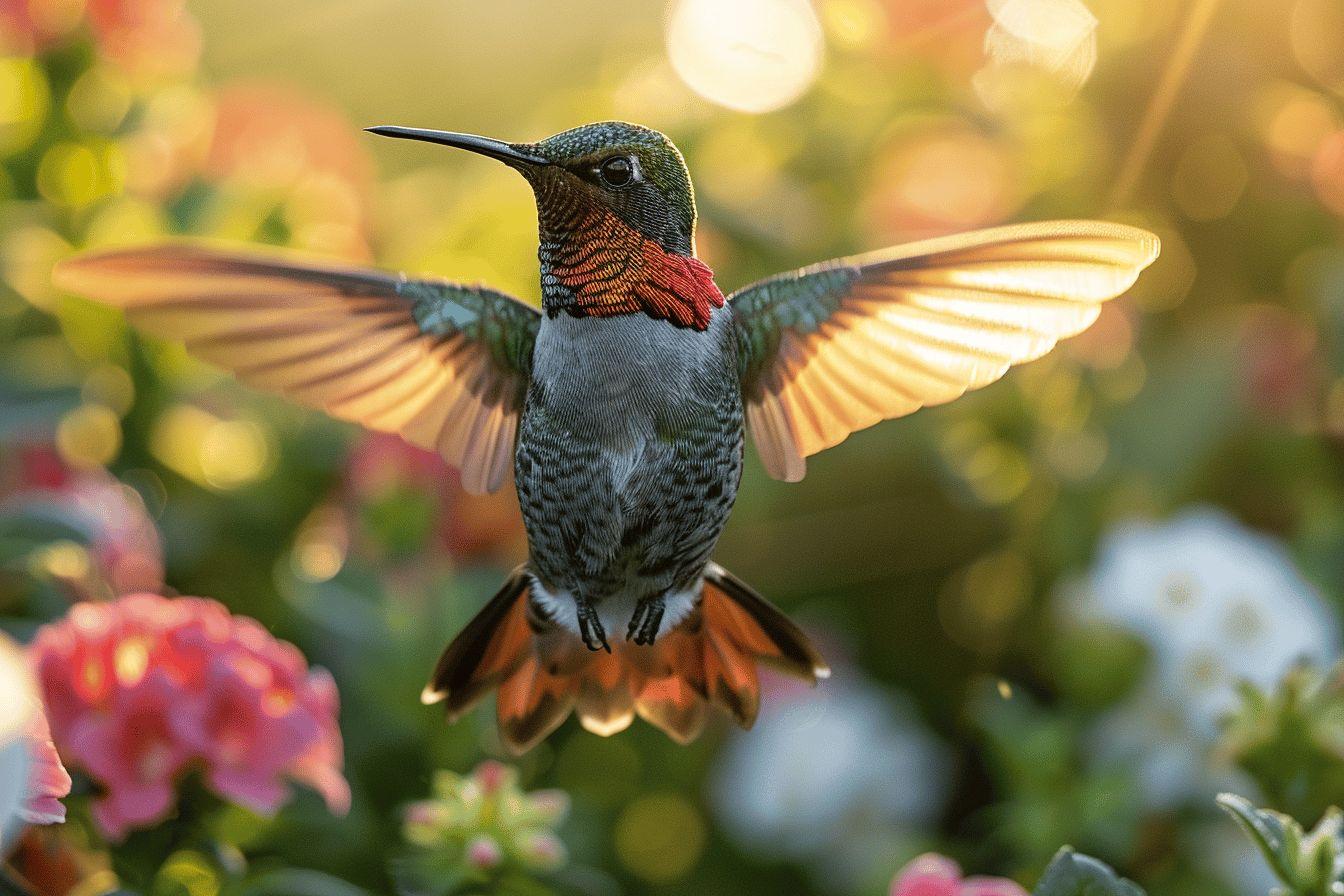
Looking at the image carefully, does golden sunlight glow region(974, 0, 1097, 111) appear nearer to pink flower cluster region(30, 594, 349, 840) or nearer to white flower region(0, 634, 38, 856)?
pink flower cluster region(30, 594, 349, 840)

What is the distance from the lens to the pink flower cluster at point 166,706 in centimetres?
88

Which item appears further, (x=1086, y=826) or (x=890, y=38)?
(x=890, y=38)

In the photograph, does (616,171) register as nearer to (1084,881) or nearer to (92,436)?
(1084,881)

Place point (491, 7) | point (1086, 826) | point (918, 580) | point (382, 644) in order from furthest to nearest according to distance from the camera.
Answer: point (491, 7)
point (918, 580)
point (382, 644)
point (1086, 826)

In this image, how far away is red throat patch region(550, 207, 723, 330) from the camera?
26.6 inches

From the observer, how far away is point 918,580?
1633 mm

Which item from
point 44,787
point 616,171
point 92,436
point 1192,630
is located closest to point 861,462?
point 1192,630

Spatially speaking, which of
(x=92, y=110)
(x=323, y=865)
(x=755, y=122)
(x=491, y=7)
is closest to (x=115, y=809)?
(x=323, y=865)

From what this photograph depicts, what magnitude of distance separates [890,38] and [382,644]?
1078 mm

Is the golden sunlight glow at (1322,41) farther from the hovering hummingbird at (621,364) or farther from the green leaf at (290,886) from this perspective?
the green leaf at (290,886)

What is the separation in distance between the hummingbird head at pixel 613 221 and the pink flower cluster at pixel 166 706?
1.21ft

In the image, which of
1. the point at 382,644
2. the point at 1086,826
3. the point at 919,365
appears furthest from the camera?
the point at 382,644

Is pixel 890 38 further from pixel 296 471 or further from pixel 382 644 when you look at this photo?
pixel 382 644

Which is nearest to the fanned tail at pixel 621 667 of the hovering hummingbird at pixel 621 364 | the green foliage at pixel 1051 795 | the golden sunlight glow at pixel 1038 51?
the hovering hummingbird at pixel 621 364
